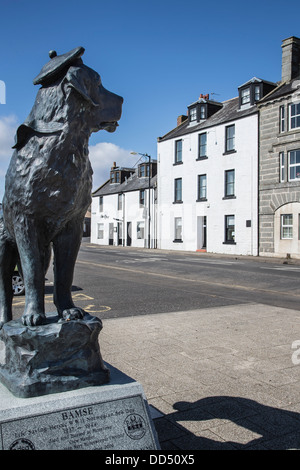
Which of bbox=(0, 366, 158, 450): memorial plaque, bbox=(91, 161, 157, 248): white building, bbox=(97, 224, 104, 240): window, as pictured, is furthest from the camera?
bbox=(97, 224, 104, 240): window

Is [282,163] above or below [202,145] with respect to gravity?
below

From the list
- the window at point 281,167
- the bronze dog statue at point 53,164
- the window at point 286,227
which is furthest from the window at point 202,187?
the bronze dog statue at point 53,164

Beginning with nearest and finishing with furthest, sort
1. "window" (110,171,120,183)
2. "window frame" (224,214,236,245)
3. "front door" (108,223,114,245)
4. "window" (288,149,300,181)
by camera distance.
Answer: "window" (288,149,300,181) < "window frame" (224,214,236,245) < "front door" (108,223,114,245) < "window" (110,171,120,183)

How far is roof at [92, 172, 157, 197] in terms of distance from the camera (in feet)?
129

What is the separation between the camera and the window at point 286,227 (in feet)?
79.9

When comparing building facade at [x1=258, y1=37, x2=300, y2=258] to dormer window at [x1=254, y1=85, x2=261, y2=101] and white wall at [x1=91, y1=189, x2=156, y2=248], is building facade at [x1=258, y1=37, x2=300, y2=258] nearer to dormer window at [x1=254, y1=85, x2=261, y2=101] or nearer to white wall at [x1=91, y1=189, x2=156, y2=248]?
dormer window at [x1=254, y1=85, x2=261, y2=101]

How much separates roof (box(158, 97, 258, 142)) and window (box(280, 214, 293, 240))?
691cm

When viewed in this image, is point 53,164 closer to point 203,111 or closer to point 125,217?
point 203,111

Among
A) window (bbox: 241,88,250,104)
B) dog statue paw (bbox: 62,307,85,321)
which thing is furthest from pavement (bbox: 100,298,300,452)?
window (bbox: 241,88,250,104)

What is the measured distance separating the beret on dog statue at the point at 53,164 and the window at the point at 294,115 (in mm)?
23128

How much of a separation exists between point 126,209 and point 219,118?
1448cm

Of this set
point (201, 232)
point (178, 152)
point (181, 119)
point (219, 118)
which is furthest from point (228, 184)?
point (181, 119)

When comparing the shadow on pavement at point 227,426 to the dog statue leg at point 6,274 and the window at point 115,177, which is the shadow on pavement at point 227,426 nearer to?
the dog statue leg at point 6,274

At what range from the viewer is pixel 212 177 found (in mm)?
29797
